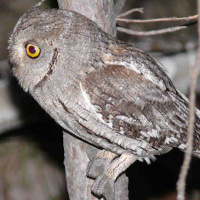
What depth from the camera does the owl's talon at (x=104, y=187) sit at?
3227 mm

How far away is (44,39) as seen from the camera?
290 cm

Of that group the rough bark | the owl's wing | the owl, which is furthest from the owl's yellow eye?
the rough bark

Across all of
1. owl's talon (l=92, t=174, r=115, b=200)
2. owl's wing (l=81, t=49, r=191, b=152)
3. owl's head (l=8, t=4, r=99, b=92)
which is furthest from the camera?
owl's talon (l=92, t=174, r=115, b=200)

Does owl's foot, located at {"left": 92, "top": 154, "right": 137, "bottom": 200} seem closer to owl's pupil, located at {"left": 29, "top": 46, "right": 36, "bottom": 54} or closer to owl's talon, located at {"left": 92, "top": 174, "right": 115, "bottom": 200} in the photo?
owl's talon, located at {"left": 92, "top": 174, "right": 115, "bottom": 200}

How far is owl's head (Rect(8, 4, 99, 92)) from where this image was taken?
2887 mm

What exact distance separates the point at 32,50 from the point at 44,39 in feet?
0.41

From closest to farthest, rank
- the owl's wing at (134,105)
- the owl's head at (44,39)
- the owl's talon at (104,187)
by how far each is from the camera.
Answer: the owl's head at (44,39) → the owl's wing at (134,105) → the owl's talon at (104,187)

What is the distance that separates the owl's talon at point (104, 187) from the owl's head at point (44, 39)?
0.91 meters

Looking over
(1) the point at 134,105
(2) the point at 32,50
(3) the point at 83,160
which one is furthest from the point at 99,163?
(2) the point at 32,50

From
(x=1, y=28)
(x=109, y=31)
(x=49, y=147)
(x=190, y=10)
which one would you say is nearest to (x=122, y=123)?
(x=109, y=31)

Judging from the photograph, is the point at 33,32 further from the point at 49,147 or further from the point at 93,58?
the point at 49,147

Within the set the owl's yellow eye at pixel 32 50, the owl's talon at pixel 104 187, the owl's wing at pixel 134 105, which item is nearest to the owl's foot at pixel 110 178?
the owl's talon at pixel 104 187

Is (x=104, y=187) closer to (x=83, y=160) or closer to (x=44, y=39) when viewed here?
(x=83, y=160)

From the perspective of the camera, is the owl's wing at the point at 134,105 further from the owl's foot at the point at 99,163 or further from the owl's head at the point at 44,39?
the owl's foot at the point at 99,163
